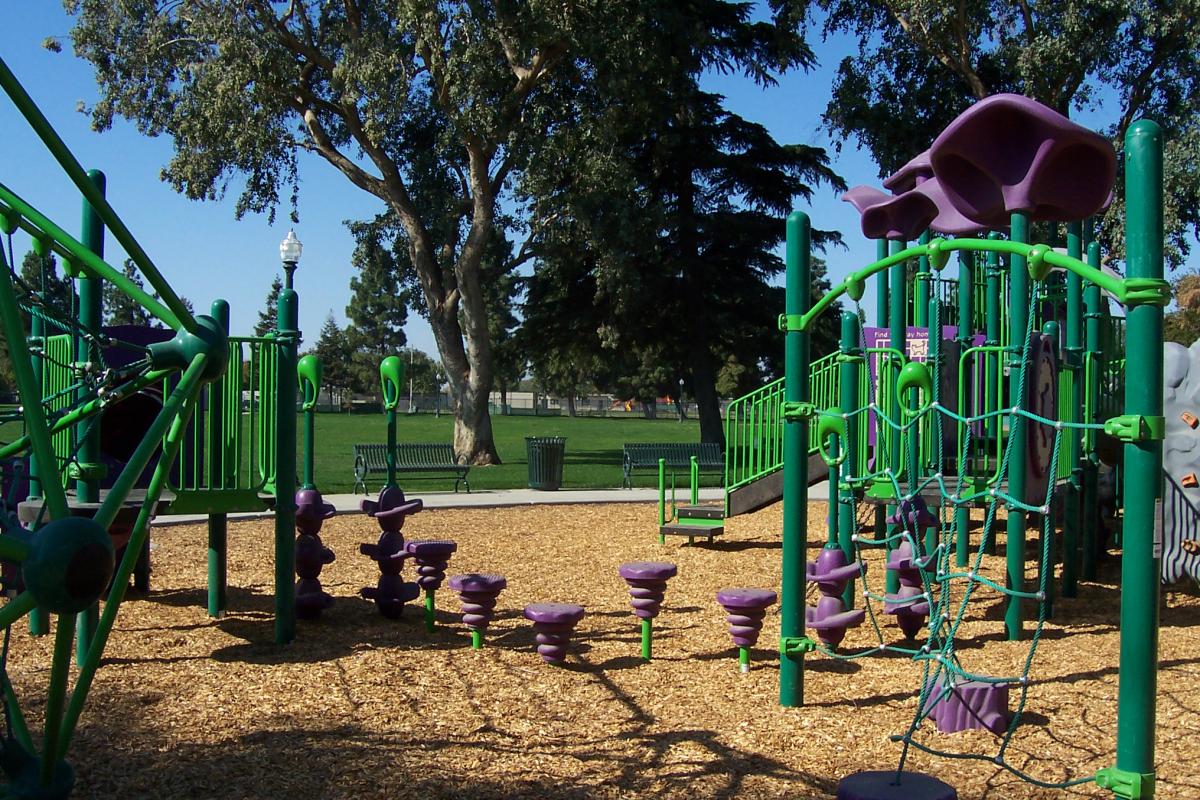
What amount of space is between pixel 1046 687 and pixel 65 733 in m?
4.79

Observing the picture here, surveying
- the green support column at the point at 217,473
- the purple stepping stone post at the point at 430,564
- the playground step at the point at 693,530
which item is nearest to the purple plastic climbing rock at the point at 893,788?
the purple stepping stone post at the point at 430,564

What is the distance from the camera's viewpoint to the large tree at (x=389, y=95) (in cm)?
1958

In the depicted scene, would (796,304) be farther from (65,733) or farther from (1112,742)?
(65,733)

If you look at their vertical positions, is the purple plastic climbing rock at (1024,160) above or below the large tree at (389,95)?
below

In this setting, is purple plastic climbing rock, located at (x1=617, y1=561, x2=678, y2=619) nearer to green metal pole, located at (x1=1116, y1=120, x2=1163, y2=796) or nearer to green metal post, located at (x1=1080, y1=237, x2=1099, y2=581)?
green metal pole, located at (x1=1116, y1=120, x2=1163, y2=796)

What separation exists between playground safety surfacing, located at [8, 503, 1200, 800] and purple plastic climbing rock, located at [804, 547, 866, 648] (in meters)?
0.25

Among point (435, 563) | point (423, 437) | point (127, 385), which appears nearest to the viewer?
point (127, 385)

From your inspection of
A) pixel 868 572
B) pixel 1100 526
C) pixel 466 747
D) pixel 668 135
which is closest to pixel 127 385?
pixel 466 747

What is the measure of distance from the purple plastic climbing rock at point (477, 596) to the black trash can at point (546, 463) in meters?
11.6

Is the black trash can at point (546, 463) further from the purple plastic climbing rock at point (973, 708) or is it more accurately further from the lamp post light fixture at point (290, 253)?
the purple plastic climbing rock at point (973, 708)

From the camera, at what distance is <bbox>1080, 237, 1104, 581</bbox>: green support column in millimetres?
9594

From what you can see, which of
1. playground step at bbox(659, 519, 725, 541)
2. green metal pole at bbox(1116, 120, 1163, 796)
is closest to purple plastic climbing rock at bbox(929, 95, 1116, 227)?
green metal pole at bbox(1116, 120, 1163, 796)

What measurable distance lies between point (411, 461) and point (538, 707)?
528 inches

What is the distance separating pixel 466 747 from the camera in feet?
15.8
